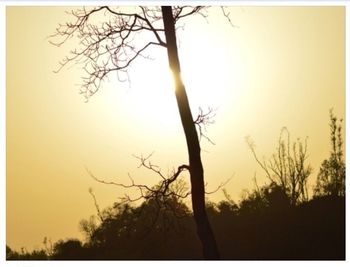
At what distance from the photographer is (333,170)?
18.9 ft

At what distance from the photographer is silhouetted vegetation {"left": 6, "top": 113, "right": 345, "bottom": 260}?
5.25 meters

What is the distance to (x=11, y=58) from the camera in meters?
5.34

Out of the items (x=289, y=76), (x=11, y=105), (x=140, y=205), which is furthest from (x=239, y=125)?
(x=11, y=105)

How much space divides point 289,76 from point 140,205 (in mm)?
1592

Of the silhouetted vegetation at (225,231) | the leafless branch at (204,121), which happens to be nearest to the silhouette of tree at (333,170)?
the silhouetted vegetation at (225,231)

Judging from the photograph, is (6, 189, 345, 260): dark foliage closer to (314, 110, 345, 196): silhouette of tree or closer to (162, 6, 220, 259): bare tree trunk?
(314, 110, 345, 196): silhouette of tree

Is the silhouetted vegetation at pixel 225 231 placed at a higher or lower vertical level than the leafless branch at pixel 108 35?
lower

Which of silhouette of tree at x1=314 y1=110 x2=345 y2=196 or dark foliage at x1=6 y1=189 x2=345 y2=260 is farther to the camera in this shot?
silhouette of tree at x1=314 y1=110 x2=345 y2=196

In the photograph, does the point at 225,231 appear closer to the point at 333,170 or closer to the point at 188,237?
the point at 188,237

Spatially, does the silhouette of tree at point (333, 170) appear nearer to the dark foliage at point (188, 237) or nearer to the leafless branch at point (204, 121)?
the dark foliage at point (188, 237)

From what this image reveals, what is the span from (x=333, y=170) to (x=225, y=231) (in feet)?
3.41

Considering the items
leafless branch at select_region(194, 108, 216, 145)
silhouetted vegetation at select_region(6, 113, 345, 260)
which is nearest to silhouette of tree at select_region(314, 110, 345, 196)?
silhouetted vegetation at select_region(6, 113, 345, 260)

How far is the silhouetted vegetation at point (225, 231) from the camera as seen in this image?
525 centimetres

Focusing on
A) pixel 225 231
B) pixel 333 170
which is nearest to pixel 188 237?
pixel 225 231
